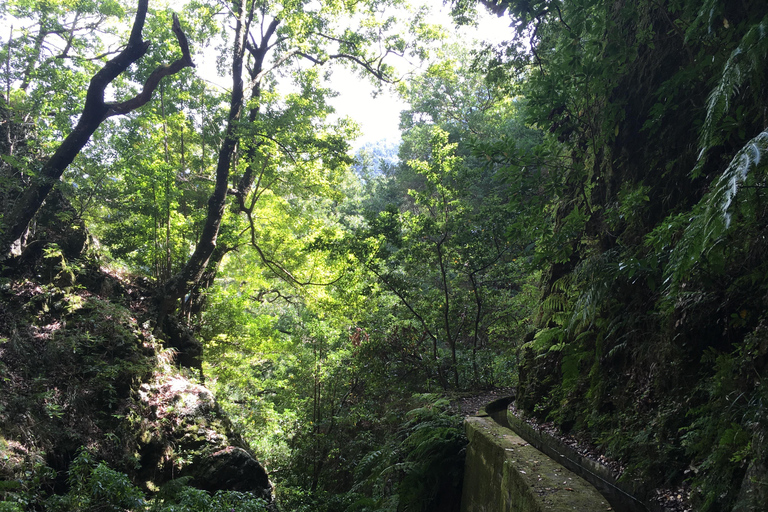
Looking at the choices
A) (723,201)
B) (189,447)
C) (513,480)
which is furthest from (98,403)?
(723,201)

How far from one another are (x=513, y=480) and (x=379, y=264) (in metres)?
6.89

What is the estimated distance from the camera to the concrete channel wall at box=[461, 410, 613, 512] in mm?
2340

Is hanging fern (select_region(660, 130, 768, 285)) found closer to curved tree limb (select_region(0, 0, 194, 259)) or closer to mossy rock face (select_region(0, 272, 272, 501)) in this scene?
mossy rock face (select_region(0, 272, 272, 501))

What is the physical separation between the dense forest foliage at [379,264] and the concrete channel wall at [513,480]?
1.25 feet

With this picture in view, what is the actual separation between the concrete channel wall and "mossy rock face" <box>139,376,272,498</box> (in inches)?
197

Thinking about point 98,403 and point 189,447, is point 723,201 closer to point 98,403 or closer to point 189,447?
point 98,403

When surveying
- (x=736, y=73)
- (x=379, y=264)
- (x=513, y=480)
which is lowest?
(x=513, y=480)

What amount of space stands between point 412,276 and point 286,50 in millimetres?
8398

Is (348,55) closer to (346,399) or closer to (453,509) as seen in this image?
(346,399)

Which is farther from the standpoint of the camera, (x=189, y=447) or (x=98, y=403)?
(x=189, y=447)

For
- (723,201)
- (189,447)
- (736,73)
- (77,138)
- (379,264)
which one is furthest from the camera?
(379,264)

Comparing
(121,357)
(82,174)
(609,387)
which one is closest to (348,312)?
(121,357)

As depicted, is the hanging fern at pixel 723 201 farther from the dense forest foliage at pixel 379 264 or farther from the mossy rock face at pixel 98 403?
the mossy rock face at pixel 98 403

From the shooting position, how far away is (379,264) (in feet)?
31.2
